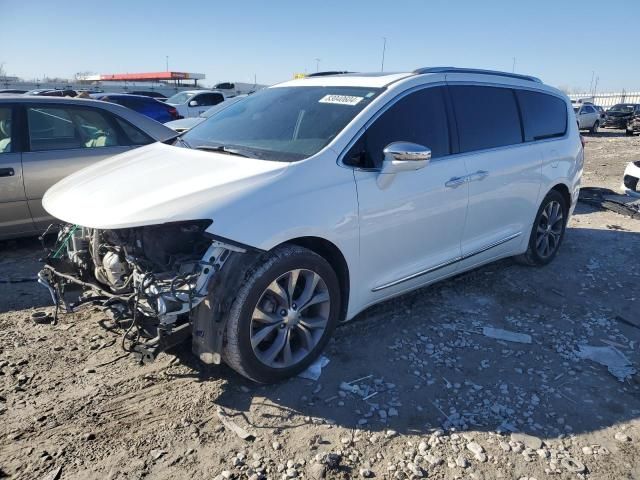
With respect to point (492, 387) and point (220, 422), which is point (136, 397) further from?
point (492, 387)

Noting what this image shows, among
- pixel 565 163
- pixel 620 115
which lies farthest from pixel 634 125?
pixel 565 163

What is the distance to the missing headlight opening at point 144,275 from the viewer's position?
111 inches

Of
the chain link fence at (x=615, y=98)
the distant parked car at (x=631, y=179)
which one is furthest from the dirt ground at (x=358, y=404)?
the chain link fence at (x=615, y=98)

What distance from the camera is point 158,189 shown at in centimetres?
300

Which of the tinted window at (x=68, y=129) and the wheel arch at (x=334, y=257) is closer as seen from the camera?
the wheel arch at (x=334, y=257)

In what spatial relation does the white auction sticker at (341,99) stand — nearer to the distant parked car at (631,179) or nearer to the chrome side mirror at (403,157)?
the chrome side mirror at (403,157)

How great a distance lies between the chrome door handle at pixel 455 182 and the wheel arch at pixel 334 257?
1.11 m

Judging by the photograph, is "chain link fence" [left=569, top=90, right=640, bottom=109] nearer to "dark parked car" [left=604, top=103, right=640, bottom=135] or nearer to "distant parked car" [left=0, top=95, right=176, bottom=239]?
"dark parked car" [left=604, top=103, right=640, bottom=135]

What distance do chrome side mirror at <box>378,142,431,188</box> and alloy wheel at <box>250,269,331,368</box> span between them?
85 cm

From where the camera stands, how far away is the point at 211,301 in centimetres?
286

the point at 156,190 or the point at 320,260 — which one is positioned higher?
the point at 156,190

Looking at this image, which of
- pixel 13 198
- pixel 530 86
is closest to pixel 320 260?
pixel 530 86

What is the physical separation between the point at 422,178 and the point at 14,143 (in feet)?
13.4

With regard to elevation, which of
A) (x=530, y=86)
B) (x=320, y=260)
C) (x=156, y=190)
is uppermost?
(x=530, y=86)
